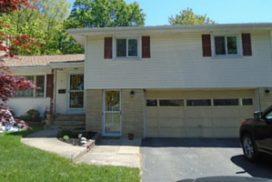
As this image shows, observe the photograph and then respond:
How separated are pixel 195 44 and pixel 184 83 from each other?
2.02 meters

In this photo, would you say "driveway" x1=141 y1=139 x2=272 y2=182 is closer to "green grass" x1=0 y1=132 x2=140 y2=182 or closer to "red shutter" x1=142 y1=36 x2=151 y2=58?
"green grass" x1=0 y1=132 x2=140 y2=182

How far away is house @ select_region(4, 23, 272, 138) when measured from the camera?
51.7 ft

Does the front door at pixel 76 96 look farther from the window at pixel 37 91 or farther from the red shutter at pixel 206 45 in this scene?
the red shutter at pixel 206 45

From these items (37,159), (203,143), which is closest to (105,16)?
(203,143)

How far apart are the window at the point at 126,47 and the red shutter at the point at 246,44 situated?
521 cm

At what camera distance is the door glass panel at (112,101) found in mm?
16141

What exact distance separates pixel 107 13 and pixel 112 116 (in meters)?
27.3

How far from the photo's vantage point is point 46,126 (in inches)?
661

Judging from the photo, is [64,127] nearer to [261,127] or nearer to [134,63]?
[134,63]

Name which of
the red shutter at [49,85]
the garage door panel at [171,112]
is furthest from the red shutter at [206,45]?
the red shutter at [49,85]

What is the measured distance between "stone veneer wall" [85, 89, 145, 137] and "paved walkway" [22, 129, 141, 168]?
988 mm

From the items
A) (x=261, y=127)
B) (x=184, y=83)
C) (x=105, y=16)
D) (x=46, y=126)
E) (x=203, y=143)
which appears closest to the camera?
(x=261, y=127)

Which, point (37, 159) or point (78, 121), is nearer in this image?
point (37, 159)

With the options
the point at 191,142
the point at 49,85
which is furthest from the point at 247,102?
the point at 49,85
